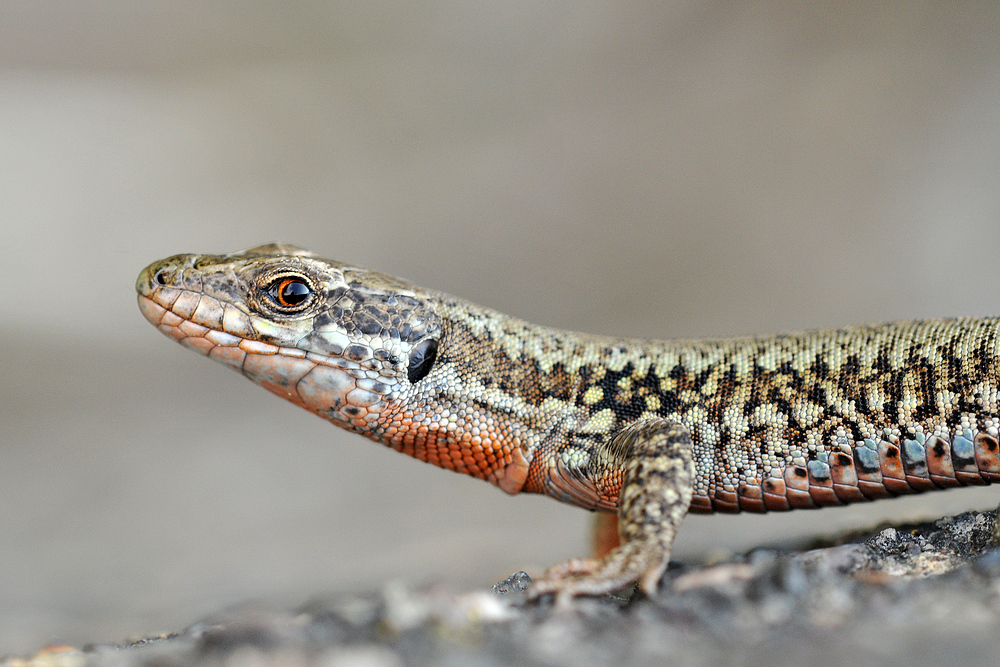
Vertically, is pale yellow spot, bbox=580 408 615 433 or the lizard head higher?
the lizard head

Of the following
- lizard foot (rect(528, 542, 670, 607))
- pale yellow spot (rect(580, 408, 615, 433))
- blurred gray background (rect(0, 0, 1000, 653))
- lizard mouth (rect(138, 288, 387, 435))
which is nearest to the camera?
lizard foot (rect(528, 542, 670, 607))

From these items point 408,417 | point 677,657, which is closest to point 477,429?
point 408,417

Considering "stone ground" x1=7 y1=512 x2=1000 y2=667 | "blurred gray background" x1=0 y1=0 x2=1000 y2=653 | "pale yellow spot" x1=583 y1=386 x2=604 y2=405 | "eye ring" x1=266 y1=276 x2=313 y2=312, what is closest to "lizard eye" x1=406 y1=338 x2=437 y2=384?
"eye ring" x1=266 y1=276 x2=313 y2=312

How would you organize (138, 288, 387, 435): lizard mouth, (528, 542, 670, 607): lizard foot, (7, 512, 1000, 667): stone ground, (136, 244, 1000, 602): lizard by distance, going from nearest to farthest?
(7, 512, 1000, 667): stone ground
(528, 542, 670, 607): lizard foot
(136, 244, 1000, 602): lizard
(138, 288, 387, 435): lizard mouth

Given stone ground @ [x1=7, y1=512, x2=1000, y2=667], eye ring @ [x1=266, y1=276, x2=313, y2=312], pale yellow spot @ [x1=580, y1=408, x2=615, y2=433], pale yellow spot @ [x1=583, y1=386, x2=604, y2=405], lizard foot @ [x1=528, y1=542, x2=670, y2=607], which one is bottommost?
stone ground @ [x1=7, y1=512, x2=1000, y2=667]

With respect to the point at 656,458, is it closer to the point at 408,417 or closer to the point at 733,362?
the point at 733,362

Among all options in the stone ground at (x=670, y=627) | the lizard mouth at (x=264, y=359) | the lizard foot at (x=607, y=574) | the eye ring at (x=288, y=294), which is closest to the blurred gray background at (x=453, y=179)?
the lizard mouth at (x=264, y=359)

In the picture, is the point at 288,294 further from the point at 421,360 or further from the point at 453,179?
the point at 453,179

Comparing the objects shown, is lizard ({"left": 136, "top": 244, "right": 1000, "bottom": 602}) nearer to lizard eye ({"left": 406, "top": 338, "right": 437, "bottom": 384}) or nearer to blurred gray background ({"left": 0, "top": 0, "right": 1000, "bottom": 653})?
lizard eye ({"left": 406, "top": 338, "right": 437, "bottom": 384})
